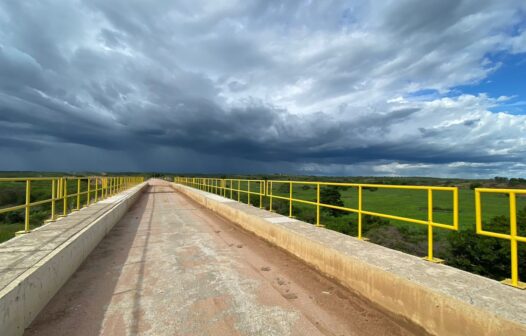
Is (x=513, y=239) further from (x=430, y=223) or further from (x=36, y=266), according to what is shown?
(x=36, y=266)

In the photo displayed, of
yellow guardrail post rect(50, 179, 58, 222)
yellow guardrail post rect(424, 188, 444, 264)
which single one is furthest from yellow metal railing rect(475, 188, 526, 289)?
yellow guardrail post rect(50, 179, 58, 222)

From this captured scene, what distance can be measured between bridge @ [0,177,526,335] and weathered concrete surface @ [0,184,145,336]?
0.02 m

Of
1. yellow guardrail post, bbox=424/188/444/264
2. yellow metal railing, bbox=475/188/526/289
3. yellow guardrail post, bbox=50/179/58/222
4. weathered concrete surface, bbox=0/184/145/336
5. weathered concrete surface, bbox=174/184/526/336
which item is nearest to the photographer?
weathered concrete surface, bbox=174/184/526/336

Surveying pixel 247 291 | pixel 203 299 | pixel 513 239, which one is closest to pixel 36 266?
pixel 203 299

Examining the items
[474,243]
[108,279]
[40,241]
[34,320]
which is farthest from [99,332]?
[474,243]

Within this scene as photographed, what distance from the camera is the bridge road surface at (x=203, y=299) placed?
135 inches

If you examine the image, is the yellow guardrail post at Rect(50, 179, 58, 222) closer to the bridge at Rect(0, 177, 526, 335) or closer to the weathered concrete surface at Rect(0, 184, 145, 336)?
the weathered concrete surface at Rect(0, 184, 145, 336)

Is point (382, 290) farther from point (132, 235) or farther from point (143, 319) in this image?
point (132, 235)

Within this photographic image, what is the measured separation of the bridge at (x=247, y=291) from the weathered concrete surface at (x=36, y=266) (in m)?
0.02

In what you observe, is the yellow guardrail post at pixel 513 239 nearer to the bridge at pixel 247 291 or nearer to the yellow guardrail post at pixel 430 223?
the bridge at pixel 247 291

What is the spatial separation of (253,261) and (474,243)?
1984cm

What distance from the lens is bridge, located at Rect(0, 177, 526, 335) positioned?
10.6 feet

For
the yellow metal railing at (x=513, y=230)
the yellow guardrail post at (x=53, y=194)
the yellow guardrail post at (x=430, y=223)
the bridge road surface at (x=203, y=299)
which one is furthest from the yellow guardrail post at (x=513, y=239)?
the yellow guardrail post at (x=53, y=194)

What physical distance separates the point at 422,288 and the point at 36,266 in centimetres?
464
